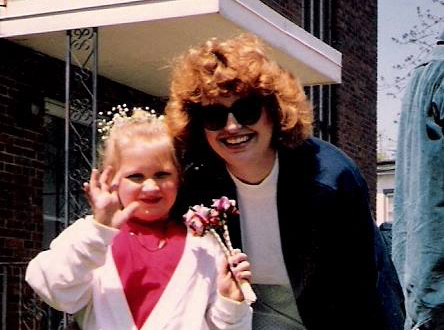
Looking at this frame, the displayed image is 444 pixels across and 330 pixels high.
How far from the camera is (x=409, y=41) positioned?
72.0ft

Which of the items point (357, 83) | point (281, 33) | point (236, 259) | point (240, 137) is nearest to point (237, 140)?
point (240, 137)

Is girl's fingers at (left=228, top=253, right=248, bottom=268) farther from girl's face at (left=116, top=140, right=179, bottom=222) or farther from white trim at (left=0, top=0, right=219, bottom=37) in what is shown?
white trim at (left=0, top=0, right=219, bottom=37)

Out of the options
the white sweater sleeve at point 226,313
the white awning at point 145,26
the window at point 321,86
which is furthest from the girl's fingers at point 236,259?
the window at point 321,86

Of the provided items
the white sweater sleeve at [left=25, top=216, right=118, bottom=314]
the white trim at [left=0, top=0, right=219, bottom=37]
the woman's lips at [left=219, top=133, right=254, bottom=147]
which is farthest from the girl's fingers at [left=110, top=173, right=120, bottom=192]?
the white trim at [left=0, top=0, right=219, bottom=37]

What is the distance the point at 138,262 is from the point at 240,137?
51 cm

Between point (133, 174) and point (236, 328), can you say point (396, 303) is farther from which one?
point (133, 174)

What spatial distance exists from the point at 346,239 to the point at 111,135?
85cm

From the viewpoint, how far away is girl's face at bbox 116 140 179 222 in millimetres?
3227

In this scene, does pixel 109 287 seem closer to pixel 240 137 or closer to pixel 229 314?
pixel 229 314

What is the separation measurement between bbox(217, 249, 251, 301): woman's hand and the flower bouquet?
25 millimetres

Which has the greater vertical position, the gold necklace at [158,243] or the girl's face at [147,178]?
the girl's face at [147,178]

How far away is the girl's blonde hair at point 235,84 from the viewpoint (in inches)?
128

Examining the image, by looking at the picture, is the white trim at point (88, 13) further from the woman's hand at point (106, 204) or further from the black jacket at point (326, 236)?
the woman's hand at point (106, 204)

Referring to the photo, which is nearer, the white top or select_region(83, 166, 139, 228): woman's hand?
select_region(83, 166, 139, 228): woman's hand
